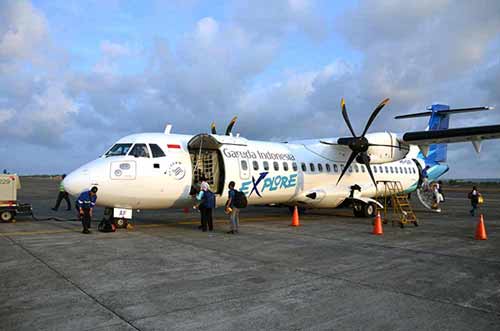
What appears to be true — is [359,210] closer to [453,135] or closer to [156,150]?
[453,135]

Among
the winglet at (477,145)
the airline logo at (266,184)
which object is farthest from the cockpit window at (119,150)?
the winglet at (477,145)

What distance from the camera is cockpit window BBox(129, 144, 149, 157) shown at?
458 inches

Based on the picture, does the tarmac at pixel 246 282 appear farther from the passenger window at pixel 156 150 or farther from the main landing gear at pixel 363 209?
the main landing gear at pixel 363 209

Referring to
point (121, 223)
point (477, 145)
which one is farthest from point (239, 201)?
point (477, 145)

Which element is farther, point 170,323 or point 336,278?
point 336,278

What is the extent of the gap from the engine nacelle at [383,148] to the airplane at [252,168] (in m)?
0.04

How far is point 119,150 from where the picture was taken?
11727 millimetres

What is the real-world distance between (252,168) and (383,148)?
608 cm

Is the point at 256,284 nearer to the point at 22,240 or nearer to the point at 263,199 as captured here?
the point at 22,240

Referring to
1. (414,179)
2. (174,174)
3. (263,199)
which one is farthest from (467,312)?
(414,179)

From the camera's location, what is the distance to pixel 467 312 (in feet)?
16.0

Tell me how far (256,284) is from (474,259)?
4.92 meters

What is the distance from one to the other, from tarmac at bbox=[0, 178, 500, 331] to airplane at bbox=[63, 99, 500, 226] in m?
1.47

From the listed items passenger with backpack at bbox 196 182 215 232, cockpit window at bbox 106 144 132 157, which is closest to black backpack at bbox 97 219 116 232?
cockpit window at bbox 106 144 132 157
